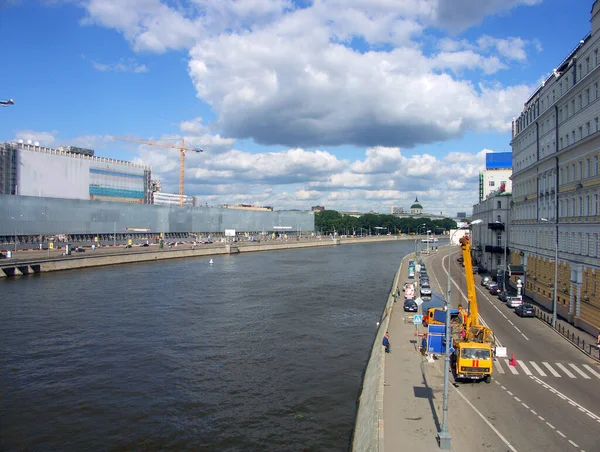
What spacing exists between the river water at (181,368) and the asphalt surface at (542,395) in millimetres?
6120

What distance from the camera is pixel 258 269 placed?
274ft

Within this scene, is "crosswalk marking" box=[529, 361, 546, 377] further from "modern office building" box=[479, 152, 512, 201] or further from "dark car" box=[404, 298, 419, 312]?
"modern office building" box=[479, 152, 512, 201]

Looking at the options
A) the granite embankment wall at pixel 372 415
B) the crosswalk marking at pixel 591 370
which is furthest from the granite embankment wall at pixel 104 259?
the crosswalk marking at pixel 591 370

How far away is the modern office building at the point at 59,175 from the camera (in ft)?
451

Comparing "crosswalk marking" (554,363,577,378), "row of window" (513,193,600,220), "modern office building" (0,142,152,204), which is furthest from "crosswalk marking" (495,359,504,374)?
"modern office building" (0,142,152,204)

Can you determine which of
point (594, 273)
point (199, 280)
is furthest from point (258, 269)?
point (594, 273)

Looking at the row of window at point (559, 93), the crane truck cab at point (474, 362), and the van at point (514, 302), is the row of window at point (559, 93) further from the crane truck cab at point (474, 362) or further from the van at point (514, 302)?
the crane truck cab at point (474, 362)

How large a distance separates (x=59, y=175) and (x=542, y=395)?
15023cm

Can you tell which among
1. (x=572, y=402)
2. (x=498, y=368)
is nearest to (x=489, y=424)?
(x=572, y=402)

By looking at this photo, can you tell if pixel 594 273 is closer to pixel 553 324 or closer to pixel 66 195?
pixel 553 324

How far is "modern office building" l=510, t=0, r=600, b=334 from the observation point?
105 ft

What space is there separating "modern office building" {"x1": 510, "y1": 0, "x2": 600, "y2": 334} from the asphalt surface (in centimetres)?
527

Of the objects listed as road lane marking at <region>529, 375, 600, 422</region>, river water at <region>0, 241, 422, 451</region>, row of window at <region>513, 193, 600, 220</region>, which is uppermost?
row of window at <region>513, 193, 600, 220</region>

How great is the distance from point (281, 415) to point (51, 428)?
31.6ft
